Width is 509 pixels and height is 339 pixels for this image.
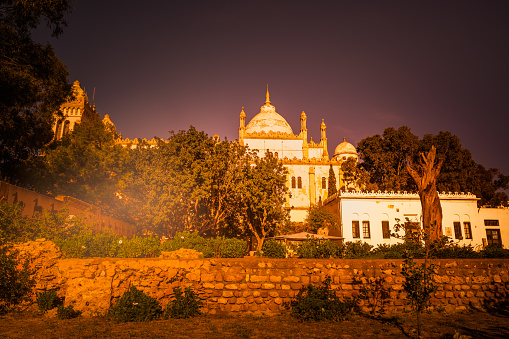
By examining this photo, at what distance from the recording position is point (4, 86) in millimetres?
14281

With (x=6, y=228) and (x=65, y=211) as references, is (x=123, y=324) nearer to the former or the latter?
(x=6, y=228)

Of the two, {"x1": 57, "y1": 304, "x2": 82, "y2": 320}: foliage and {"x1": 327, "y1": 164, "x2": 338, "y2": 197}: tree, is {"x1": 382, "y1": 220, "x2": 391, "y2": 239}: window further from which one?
{"x1": 57, "y1": 304, "x2": 82, "y2": 320}: foliage

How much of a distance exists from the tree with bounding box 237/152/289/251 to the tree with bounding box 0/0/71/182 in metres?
13.4

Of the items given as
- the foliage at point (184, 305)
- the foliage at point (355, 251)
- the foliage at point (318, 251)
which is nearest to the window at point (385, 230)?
the foliage at point (355, 251)

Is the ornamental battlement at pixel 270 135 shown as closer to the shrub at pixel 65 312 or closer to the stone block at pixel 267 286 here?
the stone block at pixel 267 286

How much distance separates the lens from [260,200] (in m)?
26.2

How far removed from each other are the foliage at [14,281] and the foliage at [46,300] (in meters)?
0.45

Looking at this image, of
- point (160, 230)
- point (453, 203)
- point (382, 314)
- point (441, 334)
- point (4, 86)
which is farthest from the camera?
point (453, 203)

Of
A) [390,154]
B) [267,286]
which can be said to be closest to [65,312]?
[267,286]

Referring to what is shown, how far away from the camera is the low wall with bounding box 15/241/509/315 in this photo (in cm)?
837

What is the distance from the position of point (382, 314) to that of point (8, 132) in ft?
63.0

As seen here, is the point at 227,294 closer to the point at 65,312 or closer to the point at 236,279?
the point at 236,279

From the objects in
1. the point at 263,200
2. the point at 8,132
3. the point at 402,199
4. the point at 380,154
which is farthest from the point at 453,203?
the point at 8,132

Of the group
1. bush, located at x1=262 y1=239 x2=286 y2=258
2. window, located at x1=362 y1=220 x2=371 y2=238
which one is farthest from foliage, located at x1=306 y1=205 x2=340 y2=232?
bush, located at x1=262 y1=239 x2=286 y2=258
